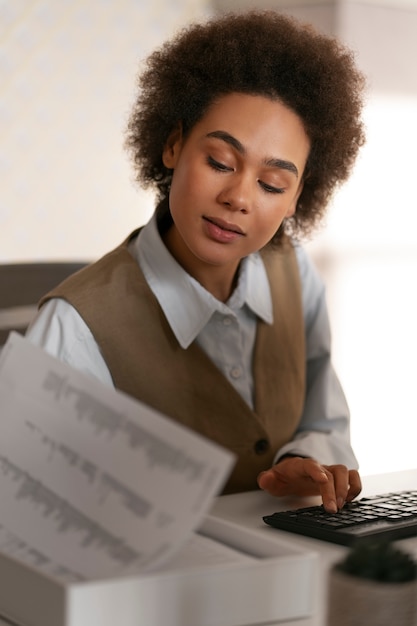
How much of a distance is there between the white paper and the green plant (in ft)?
0.28

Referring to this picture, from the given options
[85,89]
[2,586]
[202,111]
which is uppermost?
[85,89]

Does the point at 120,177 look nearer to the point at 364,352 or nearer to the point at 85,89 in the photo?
the point at 85,89

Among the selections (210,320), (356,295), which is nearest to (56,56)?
(356,295)

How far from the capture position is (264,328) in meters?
1.48

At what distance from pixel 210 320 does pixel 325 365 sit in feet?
0.89

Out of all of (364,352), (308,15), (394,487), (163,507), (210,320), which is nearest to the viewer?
(163,507)

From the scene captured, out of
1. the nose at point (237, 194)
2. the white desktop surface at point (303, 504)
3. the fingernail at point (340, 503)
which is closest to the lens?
the white desktop surface at point (303, 504)

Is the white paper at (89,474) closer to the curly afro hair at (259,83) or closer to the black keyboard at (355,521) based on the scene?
the black keyboard at (355,521)

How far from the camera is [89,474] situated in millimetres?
673

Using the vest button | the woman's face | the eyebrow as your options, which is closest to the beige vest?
the vest button

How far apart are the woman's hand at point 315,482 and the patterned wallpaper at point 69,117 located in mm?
2115

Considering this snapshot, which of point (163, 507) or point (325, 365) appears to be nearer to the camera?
point (163, 507)

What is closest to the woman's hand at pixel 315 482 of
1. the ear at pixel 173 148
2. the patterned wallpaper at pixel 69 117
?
the ear at pixel 173 148

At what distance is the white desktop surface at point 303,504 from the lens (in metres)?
0.77
